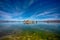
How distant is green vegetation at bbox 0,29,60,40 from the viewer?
2.48 meters

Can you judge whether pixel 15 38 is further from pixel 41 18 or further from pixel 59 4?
pixel 59 4

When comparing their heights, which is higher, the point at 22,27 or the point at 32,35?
the point at 22,27

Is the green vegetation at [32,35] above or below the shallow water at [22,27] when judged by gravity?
below

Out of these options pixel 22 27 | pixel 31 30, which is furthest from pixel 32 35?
pixel 22 27

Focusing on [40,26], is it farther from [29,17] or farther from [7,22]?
[7,22]

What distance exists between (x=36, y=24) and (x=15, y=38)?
1.39ft

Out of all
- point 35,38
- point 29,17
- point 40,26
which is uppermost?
point 29,17

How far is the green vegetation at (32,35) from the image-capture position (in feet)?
8.15

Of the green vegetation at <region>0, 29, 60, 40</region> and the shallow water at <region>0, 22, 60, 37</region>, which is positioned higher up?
the shallow water at <region>0, 22, 60, 37</region>

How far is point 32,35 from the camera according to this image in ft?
8.18

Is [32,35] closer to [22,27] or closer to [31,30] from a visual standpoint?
[31,30]

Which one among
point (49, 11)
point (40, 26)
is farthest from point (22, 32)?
point (49, 11)

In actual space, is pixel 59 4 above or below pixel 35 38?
above

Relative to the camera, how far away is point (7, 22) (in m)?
2.49
